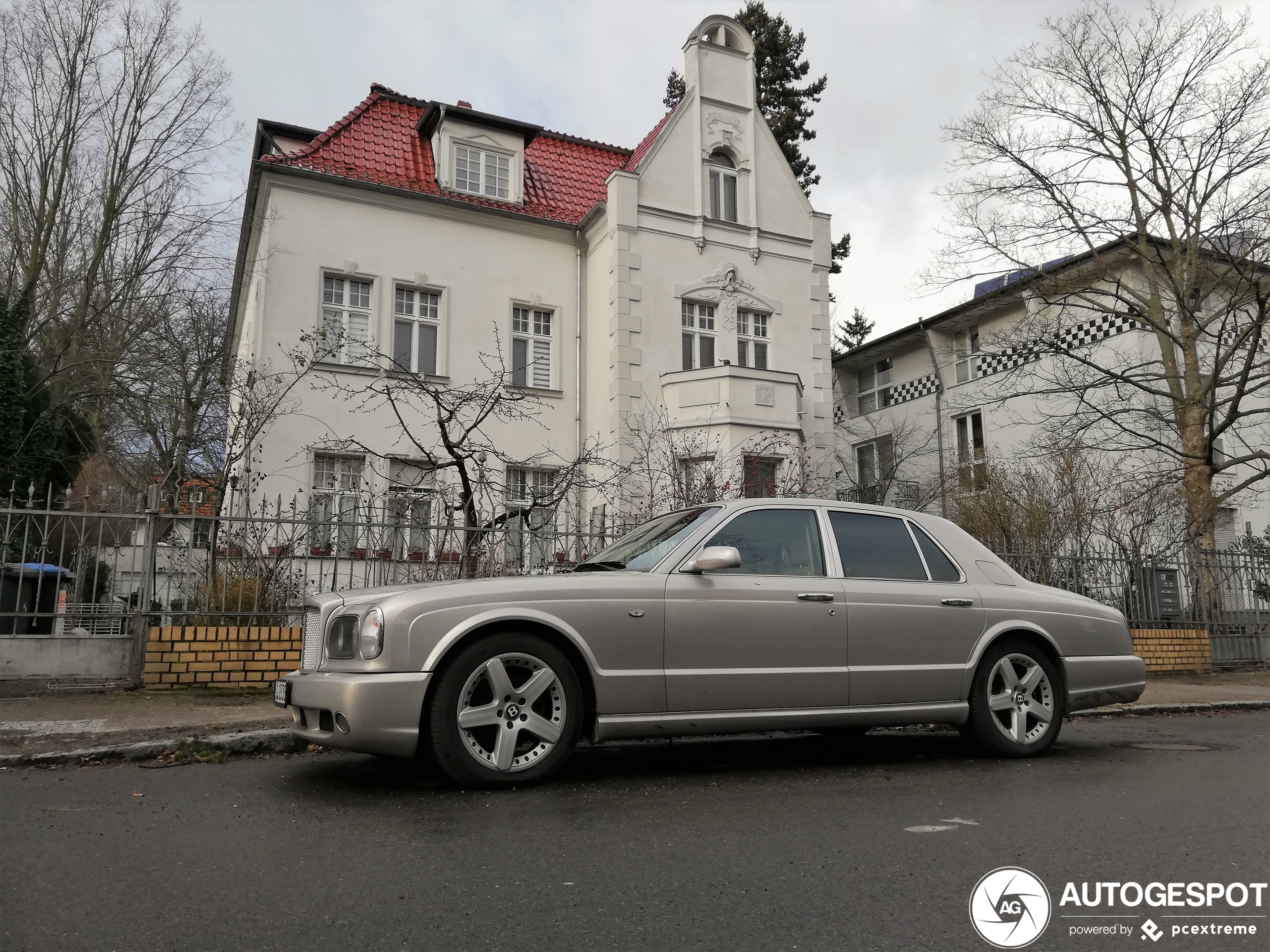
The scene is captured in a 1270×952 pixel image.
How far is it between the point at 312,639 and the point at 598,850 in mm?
2379

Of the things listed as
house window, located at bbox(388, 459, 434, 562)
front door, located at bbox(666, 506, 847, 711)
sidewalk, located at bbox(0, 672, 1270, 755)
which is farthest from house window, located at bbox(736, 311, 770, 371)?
front door, located at bbox(666, 506, 847, 711)

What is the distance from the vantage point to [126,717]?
7207 mm

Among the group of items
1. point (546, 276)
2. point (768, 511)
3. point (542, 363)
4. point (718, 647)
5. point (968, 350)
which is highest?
point (968, 350)

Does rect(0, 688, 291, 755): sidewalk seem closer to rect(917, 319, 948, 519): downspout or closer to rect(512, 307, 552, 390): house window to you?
rect(512, 307, 552, 390): house window

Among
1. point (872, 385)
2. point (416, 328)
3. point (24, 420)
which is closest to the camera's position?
point (24, 420)

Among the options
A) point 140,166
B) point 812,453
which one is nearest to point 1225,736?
point 812,453

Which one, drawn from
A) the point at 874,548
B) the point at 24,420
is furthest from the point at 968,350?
the point at 874,548

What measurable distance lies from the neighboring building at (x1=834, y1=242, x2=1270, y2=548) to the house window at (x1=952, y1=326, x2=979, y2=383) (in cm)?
4

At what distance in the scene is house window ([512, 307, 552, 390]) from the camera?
65.5ft

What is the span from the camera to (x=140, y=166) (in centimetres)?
2328

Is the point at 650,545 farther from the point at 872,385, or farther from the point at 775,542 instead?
the point at 872,385

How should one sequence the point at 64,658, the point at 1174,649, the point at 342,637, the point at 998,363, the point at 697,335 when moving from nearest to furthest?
1. the point at 342,637
2. the point at 64,658
3. the point at 1174,649
4. the point at 697,335
5. the point at 998,363

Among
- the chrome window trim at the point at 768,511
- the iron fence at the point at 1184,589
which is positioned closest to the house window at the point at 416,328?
the iron fence at the point at 1184,589

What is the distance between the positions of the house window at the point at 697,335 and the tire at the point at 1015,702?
14099 millimetres
